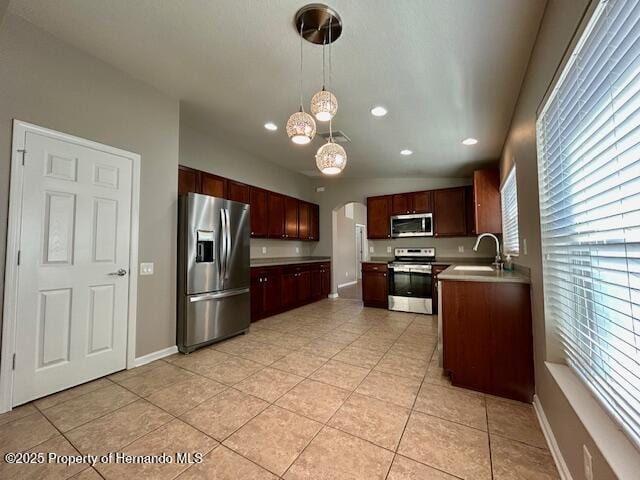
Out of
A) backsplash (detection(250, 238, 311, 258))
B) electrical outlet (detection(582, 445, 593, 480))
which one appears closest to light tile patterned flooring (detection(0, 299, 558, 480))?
electrical outlet (detection(582, 445, 593, 480))

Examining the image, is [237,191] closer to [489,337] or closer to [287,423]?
[287,423]

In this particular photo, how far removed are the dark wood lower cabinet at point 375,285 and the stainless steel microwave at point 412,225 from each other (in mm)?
830

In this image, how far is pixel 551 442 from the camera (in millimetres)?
1510

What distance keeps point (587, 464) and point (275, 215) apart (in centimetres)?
466

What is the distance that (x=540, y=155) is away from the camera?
5.79 ft

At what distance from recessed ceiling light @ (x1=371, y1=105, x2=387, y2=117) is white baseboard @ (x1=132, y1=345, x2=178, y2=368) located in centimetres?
340

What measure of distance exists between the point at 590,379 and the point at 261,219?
4.33 meters

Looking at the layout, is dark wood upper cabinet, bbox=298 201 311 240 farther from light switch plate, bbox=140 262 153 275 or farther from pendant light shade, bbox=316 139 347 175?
pendant light shade, bbox=316 139 347 175

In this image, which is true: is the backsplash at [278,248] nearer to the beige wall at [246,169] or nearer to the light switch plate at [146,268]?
the beige wall at [246,169]

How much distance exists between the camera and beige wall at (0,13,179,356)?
195cm

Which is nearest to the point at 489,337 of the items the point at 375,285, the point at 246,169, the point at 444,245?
the point at 375,285

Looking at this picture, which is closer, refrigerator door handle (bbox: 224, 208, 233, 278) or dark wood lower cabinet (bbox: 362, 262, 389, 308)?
refrigerator door handle (bbox: 224, 208, 233, 278)

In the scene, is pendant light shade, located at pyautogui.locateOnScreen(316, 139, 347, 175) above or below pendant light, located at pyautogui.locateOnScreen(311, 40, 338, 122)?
below

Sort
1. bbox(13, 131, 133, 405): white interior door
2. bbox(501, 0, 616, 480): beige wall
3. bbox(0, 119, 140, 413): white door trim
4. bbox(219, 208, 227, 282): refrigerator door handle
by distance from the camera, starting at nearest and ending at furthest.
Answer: bbox(501, 0, 616, 480): beige wall
bbox(0, 119, 140, 413): white door trim
bbox(13, 131, 133, 405): white interior door
bbox(219, 208, 227, 282): refrigerator door handle
